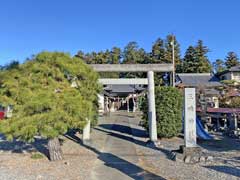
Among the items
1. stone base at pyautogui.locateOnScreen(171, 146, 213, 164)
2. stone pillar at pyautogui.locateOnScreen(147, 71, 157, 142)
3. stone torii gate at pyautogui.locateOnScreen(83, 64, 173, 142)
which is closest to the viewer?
stone base at pyautogui.locateOnScreen(171, 146, 213, 164)

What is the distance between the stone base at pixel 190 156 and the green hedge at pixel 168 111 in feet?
14.1

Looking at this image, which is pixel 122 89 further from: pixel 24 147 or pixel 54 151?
pixel 54 151

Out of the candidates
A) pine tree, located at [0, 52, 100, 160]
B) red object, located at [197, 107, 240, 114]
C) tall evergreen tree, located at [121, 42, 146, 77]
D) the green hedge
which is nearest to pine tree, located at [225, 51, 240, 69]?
tall evergreen tree, located at [121, 42, 146, 77]

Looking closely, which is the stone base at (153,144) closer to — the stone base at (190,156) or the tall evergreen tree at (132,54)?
the stone base at (190,156)

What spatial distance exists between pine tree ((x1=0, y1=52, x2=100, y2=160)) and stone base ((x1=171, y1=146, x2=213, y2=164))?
9.98 feet

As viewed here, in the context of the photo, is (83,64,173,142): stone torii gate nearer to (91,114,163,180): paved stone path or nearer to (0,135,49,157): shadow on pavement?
(91,114,163,180): paved stone path

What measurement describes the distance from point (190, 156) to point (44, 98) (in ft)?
15.1

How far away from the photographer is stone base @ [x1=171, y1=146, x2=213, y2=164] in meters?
8.74

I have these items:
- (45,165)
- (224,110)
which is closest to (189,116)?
(45,165)

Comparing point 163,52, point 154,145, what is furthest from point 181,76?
point 154,145

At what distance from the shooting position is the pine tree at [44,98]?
8.23m

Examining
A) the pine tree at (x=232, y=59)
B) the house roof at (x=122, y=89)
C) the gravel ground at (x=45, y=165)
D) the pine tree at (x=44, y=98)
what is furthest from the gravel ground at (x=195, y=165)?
the pine tree at (x=232, y=59)

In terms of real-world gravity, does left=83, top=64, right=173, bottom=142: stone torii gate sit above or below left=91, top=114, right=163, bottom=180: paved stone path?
above

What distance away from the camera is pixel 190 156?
8.88 meters
